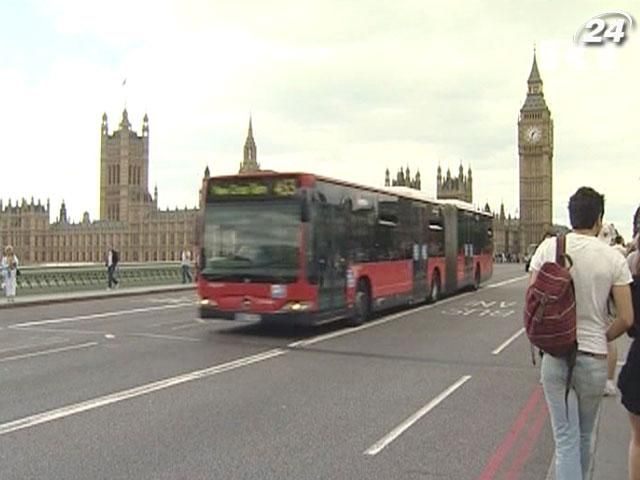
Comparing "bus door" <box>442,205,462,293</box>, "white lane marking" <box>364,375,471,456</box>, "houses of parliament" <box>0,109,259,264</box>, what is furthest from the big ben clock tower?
"white lane marking" <box>364,375,471,456</box>

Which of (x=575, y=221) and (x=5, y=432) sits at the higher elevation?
(x=575, y=221)

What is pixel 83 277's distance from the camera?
3456 cm

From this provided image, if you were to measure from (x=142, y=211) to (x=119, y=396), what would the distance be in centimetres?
13460

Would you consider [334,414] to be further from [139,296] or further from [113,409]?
[139,296]

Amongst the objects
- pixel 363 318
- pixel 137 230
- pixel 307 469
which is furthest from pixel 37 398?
pixel 137 230

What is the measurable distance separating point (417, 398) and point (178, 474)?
4.07m

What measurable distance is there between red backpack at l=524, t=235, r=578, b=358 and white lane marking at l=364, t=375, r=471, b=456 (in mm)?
2703

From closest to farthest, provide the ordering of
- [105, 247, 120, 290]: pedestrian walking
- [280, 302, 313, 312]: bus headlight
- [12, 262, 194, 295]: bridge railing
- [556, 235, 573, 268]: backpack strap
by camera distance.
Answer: [556, 235, 573, 268]: backpack strap
[280, 302, 313, 312]: bus headlight
[12, 262, 194, 295]: bridge railing
[105, 247, 120, 290]: pedestrian walking

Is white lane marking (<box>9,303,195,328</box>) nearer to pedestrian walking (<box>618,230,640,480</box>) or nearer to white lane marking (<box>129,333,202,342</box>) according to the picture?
white lane marking (<box>129,333,202,342</box>)

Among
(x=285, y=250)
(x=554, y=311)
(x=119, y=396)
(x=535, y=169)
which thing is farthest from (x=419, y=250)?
(x=535, y=169)

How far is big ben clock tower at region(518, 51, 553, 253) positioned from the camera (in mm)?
148250

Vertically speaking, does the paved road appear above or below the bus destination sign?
below

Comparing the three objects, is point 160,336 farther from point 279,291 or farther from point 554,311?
point 554,311

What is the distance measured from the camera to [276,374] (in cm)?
1105
